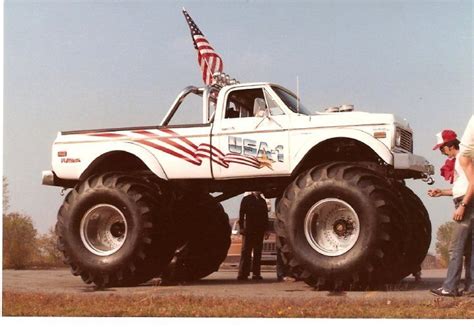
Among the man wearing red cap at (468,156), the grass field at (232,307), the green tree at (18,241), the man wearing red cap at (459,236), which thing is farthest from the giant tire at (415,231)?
the green tree at (18,241)

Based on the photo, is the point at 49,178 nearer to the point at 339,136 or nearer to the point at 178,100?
the point at 178,100

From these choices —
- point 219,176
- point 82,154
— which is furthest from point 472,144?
point 82,154

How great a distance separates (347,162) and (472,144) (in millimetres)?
1930

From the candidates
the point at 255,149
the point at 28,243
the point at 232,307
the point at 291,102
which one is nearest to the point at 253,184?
the point at 255,149

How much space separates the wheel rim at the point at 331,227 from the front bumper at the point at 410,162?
824 mm

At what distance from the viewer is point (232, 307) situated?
7.77 meters

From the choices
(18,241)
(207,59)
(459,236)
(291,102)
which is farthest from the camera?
(18,241)

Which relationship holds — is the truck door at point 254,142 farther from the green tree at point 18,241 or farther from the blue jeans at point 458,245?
the green tree at point 18,241

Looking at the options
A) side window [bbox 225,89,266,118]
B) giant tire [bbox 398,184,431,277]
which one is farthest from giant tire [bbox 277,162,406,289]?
side window [bbox 225,89,266,118]

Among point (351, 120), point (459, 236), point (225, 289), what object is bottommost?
point (225, 289)

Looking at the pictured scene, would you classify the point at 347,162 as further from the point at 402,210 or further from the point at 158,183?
the point at 158,183

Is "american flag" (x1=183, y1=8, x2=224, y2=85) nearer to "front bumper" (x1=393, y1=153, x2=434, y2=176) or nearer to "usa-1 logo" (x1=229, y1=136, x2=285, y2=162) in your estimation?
"usa-1 logo" (x1=229, y1=136, x2=285, y2=162)

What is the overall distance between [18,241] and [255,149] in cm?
477

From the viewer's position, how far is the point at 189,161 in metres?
10.5
